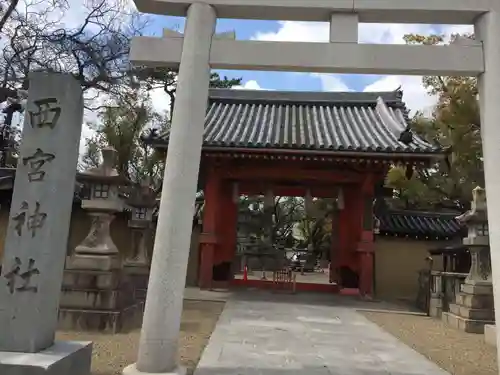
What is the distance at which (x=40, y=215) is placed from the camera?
159 inches

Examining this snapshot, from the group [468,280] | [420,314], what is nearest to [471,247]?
[468,280]

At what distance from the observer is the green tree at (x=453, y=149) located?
1742cm

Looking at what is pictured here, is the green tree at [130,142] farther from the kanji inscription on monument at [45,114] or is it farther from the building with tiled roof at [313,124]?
the kanji inscription on monument at [45,114]

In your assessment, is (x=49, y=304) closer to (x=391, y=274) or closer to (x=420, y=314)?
(x=420, y=314)

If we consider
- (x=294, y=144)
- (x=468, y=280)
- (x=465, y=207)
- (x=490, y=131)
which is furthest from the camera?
(x=465, y=207)

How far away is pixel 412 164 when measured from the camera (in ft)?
39.0

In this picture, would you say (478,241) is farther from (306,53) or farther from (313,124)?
(313,124)

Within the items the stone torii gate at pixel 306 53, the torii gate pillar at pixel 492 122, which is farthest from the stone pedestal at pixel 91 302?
the torii gate pillar at pixel 492 122

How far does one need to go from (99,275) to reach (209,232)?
577 centimetres

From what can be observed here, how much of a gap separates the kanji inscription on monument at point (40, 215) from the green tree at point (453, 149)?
49.4 feet

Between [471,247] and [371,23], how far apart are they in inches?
226

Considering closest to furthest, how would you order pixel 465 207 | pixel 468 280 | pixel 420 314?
pixel 468 280, pixel 420 314, pixel 465 207

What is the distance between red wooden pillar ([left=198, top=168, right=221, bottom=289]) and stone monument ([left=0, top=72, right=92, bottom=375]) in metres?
8.44

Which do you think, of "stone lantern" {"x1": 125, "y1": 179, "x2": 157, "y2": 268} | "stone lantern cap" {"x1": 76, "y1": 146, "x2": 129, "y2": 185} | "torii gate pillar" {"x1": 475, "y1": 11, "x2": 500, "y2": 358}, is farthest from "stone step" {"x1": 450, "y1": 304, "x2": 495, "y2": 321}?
"stone lantern cap" {"x1": 76, "y1": 146, "x2": 129, "y2": 185}
